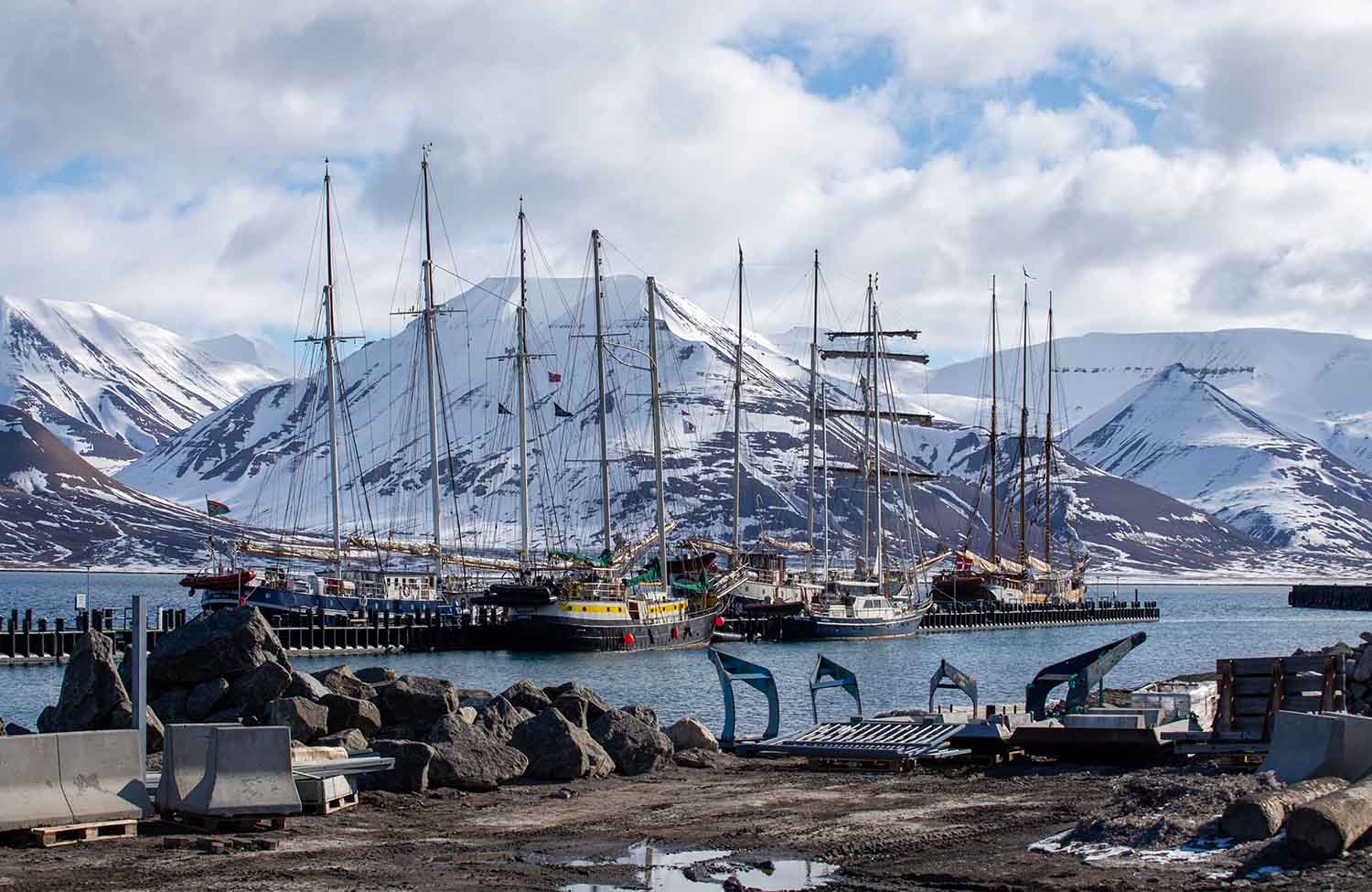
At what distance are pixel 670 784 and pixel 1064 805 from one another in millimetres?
5827

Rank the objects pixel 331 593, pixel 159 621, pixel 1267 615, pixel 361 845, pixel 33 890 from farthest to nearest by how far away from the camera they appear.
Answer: pixel 1267 615, pixel 331 593, pixel 159 621, pixel 361 845, pixel 33 890

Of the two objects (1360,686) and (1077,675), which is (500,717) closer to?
(1077,675)

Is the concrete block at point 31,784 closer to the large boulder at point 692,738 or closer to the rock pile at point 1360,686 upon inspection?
the large boulder at point 692,738

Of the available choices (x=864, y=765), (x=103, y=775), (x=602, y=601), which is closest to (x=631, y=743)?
(x=864, y=765)

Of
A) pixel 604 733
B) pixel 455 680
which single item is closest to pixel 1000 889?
pixel 604 733

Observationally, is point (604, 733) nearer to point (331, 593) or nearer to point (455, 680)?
point (455, 680)

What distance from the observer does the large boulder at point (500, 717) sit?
26219 mm

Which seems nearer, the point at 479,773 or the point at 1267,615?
the point at 479,773

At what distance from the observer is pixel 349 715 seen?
85.6 feet

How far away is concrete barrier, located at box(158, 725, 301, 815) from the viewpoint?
19.4 meters

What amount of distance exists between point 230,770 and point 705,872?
5.60 metres

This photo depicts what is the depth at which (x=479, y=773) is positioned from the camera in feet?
77.0

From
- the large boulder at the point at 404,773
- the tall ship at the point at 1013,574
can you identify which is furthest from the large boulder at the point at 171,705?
the tall ship at the point at 1013,574

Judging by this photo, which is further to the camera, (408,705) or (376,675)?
(376,675)
